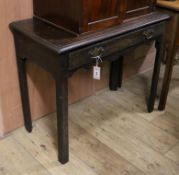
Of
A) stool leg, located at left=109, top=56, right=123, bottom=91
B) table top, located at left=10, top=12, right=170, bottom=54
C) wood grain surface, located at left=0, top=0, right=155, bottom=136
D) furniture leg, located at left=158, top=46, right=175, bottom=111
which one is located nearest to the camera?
table top, located at left=10, top=12, right=170, bottom=54

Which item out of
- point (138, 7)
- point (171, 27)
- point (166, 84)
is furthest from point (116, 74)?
point (138, 7)

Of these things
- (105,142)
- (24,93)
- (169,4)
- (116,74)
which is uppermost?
(169,4)

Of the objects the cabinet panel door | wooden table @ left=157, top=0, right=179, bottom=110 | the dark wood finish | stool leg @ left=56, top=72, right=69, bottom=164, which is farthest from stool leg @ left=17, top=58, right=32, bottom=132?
wooden table @ left=157, top=0, right=179, bottom=110

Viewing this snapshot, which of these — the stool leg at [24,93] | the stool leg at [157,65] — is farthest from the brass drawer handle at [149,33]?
the stool leg at [24,93]

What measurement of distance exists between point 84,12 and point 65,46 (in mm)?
184

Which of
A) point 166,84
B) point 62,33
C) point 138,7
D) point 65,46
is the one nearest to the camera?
point 65,46

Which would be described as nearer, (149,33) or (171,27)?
(149,33)

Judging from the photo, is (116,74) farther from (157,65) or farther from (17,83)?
(17,83)

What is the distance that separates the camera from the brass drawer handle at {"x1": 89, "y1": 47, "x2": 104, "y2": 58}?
1401 mm

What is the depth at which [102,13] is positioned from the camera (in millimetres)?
1427

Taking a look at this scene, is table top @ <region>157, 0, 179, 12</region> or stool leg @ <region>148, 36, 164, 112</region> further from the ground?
table top @ <region>157, 0, 179, 12</region>

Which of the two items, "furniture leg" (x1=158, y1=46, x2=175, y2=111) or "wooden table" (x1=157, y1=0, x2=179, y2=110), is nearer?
"wooden table" (x1=157, y1=0, x2=179, y2=110)

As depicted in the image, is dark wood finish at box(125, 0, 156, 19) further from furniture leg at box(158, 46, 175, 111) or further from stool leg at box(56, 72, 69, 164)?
stool leg at box(56, 72, 69, 164)

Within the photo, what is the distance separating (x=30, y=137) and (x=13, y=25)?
0.71 metres
